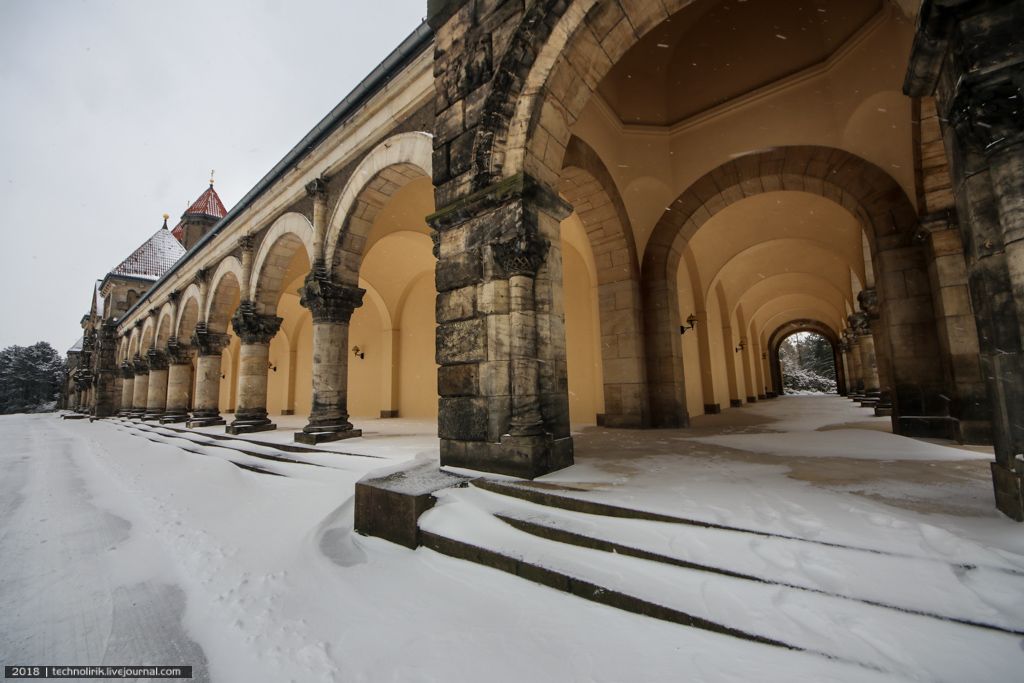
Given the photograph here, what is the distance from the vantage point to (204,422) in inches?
416

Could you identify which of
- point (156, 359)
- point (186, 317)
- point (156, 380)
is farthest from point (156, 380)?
point (186, 317)

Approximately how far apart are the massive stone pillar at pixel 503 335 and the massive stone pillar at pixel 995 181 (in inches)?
96.9

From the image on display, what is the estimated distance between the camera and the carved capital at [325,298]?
6.78m

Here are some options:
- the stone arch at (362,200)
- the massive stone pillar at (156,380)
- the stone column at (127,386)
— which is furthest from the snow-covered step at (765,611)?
the stone column at (127,386)

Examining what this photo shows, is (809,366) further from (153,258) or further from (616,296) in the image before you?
(153,258)

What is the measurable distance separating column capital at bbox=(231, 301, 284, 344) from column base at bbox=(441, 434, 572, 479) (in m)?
6.81

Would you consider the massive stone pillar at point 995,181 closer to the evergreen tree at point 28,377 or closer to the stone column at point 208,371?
the stone column at point 208,371

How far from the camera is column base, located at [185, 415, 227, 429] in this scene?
10.5 metres

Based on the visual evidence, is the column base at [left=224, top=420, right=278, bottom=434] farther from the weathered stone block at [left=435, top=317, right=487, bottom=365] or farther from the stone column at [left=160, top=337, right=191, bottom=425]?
the weathered stone block at [left=435, top=317, right=487, bottom=365]

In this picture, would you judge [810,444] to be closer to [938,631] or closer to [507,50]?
[938,631]

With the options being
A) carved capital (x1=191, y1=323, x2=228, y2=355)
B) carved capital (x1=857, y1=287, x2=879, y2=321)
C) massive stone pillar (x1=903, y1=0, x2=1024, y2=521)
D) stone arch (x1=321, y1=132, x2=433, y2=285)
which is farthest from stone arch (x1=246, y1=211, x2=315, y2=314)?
carved capital (x1=857, y1=287, x2=879, y2=321)

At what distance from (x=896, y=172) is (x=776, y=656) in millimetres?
6621

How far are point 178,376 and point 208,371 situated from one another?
321 centimetres

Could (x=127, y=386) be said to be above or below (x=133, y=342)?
below
